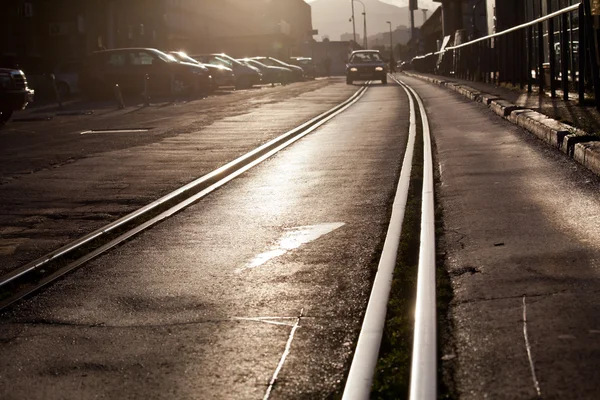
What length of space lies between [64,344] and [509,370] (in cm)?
179

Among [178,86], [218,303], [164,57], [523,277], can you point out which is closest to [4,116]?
[178,86]

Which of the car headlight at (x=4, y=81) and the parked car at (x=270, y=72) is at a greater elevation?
the car headlight at (x=4, y=81)

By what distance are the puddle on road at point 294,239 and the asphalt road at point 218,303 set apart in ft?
0.04

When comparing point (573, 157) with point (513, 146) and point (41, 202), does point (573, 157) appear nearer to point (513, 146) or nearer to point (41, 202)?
point (513, 146)

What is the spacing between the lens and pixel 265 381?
139 inches

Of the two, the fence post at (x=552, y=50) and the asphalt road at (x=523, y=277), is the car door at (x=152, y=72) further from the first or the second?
the asphalt road at (x=523, y=277)

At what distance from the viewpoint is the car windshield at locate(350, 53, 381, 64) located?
47625 mm

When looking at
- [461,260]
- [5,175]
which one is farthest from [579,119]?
[461,260]

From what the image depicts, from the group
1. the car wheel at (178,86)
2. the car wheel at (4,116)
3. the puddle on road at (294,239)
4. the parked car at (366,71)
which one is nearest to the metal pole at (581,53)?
the puddle on road at (294,239)

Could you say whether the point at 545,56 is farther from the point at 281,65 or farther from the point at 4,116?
the point at 281,65

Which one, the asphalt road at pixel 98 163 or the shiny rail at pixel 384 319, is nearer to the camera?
the shiny rail at pixel 384 319

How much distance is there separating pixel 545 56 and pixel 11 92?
12.0 m

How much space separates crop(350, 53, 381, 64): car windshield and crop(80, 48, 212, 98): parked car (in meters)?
15.8

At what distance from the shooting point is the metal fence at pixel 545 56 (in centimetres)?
1456
